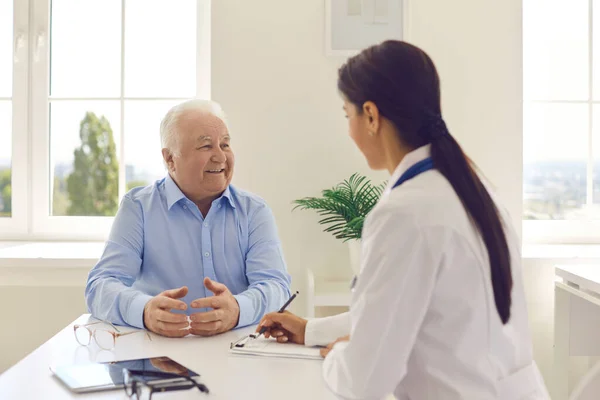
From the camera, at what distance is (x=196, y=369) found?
55.3 inches

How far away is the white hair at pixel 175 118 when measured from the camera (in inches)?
86.7

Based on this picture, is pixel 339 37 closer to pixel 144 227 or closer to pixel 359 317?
pixel 144 227

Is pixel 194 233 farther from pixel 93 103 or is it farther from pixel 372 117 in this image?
pixel 93 103

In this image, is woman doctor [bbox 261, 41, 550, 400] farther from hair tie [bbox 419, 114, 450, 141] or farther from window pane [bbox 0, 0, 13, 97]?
window pane [bbox 0, 0, 13, 97]

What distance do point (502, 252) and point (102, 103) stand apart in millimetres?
2624

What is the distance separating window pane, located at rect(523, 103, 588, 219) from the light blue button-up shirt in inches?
65.4

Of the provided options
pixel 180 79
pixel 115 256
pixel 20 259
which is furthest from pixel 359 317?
pixel 180 79

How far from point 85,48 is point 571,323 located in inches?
99.9

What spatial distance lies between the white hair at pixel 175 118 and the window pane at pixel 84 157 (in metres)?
1.18

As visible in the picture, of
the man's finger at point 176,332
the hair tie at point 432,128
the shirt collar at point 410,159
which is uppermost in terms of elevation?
the hair tie at point 432,128

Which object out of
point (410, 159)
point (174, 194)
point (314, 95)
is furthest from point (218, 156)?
point (410, 159)

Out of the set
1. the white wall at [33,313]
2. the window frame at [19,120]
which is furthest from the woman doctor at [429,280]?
the window frame at [19,120]

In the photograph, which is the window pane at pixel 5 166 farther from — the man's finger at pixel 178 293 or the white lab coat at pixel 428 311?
the white lab coat at pixel 428 311

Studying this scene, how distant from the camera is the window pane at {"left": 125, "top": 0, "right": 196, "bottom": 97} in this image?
331 centimetres
